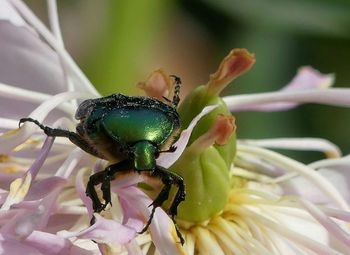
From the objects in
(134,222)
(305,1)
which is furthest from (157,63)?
(134,222)

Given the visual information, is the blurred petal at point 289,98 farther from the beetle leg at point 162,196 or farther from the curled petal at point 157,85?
the beetle leg at point 162,196

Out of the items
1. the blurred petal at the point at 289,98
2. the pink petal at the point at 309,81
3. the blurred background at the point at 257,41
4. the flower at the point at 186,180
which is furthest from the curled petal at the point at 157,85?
the blurred background at the point at 257,41

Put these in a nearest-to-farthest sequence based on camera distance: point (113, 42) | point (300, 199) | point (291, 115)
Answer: point (300, 199) < point (113, 42) < point (291, 115)

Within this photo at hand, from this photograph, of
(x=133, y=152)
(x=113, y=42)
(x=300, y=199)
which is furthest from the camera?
(x=113, y=42)

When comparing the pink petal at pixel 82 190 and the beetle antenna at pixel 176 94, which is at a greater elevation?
the beetle antenna at pixel 176 94

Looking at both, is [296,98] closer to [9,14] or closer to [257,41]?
[9,14]

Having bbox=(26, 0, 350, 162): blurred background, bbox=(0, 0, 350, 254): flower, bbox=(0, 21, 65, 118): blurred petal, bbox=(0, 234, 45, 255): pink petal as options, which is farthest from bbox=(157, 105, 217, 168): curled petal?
bbox=(26, 0, 350, 162): blurred background

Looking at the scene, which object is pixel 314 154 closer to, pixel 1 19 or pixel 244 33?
pixel 244 33
